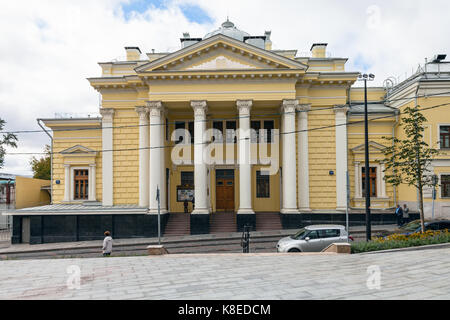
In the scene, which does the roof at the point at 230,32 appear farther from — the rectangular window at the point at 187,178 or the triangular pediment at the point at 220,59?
the rectangular window at the point at 187,178

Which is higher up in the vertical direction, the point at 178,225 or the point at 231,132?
the point at 231,132

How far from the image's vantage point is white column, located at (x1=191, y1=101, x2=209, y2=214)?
23484 millimetres

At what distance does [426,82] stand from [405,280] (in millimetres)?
19861

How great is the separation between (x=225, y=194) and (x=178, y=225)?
17.1 ft

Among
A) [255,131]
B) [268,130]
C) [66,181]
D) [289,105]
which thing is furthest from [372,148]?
[66,181]

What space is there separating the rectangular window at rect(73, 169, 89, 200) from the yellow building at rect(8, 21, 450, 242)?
8 cm

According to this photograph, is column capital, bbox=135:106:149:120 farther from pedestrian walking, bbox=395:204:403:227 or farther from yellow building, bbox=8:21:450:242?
pedestrian walking, bbox=395:204:403:227

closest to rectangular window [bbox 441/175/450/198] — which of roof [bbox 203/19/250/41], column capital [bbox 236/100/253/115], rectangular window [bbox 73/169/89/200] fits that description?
column capital [bbox 236/100/253/115]

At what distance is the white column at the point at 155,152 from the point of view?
24000mm

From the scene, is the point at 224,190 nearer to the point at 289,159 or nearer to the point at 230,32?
the point at 289,159

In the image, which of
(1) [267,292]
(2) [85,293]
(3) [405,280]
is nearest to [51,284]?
(2) [85,293]

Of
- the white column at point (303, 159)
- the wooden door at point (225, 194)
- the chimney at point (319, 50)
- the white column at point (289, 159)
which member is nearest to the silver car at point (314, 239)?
the white column at point (289, 159)

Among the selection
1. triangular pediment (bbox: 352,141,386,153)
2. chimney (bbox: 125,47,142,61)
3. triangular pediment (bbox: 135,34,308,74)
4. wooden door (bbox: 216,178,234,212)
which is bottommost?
wooden door (bbox: 216,178,234,212)

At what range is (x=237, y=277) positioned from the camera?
9.59m
